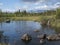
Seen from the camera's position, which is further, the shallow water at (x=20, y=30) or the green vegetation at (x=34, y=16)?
the green vegetation at (x=34, y=16)

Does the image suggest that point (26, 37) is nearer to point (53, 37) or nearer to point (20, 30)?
point (20, 30)

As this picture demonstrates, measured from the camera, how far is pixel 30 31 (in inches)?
165

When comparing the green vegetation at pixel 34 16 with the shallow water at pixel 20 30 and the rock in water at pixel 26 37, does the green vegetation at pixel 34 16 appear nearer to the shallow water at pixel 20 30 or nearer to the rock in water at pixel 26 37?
the shallow water at pixel 20 30

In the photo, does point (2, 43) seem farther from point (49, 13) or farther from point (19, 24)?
point (49, 13)

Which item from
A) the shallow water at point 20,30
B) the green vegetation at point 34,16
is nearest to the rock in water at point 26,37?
the shallow water at point 20,30

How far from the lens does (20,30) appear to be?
166 inches

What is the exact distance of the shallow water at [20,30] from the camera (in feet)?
13.4

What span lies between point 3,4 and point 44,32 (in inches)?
59.7

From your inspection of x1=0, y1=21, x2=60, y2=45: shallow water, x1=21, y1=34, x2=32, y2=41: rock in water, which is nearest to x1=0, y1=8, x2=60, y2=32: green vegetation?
x1=0, y1=21, x2=60, y2=45: shallow water

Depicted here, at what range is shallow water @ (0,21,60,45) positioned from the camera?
4090 mm

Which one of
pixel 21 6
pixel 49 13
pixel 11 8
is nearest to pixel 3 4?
pixel 11 8

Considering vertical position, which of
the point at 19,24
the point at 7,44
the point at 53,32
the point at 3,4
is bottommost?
the point at 7,44

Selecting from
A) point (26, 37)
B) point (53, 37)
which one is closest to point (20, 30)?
point (26, 37)

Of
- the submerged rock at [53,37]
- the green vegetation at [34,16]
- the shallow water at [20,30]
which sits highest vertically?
the green vegetation at [34,16]
